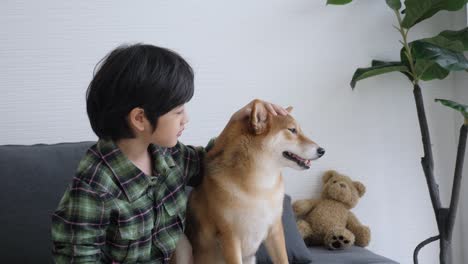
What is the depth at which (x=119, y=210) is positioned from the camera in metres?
1.04

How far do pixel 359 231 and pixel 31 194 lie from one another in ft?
3.64

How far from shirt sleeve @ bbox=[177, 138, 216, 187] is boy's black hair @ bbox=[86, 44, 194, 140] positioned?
0.58 ft

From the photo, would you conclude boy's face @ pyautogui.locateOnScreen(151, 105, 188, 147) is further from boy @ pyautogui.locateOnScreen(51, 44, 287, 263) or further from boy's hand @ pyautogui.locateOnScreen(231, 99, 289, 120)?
boy's hand @ pyautogui.locateOnScreen(231, 99, 289, 120)

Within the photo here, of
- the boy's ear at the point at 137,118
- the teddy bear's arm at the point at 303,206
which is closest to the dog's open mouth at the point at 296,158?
the boy's ear at the point at 137,118

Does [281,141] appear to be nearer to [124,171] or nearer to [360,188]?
[124,171]

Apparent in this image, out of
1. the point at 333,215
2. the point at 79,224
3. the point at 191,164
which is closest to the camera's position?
the point at 79,224

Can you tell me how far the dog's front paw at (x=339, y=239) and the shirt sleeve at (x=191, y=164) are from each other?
2.36 feet

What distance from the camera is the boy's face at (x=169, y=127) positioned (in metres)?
1.06

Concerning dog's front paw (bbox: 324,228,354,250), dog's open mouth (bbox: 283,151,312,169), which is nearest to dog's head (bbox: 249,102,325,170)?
dog's open mouth (bbox: 283,151,312,169)

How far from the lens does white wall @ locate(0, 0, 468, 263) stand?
5.63 ft

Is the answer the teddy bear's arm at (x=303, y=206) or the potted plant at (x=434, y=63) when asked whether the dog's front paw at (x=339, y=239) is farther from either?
the potted plant at (x=434, y=63)

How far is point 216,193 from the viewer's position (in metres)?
1.15

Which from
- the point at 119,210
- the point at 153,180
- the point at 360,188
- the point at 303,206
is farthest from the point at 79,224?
the point at 360,188

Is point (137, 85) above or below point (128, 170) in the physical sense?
above
